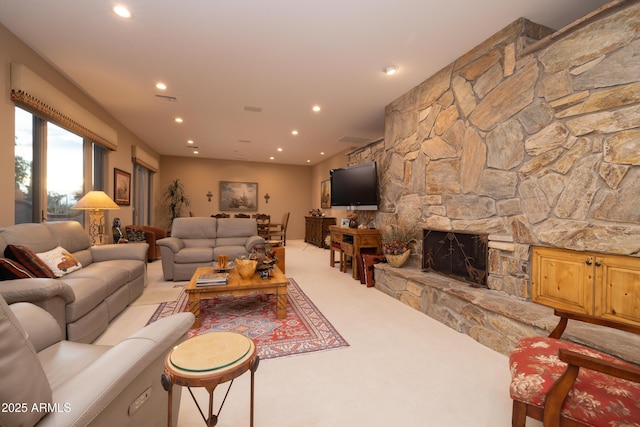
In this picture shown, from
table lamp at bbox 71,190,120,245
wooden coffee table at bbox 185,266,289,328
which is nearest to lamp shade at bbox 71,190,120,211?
table lamp at bbox 71,190,120,245

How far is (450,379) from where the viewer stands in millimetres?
1872

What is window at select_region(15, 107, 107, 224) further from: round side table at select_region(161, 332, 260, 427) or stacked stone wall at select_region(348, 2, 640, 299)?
stacked stone wall at select_region(348, 2, 640, 299)

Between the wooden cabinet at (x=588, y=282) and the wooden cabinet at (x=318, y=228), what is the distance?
5.69 metres

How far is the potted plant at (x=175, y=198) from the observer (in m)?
8.45

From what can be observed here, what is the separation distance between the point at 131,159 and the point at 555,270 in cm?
729

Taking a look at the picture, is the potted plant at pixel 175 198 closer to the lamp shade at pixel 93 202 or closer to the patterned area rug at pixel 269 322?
the lamp shade at pixel 93 202

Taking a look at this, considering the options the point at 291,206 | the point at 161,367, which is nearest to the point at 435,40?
the point at 161,367

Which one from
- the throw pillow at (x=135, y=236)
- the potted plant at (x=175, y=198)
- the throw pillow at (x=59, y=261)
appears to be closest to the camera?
the throw pillow at (x=59, y=261)

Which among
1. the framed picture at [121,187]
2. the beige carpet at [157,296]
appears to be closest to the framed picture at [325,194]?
the framed picture at [121,187]

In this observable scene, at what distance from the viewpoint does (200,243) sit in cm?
464

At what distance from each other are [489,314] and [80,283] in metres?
3.46

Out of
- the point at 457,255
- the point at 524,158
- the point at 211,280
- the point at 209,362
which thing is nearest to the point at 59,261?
the point at 211,280

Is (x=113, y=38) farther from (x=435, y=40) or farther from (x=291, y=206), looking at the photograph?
(x=291, y=206)

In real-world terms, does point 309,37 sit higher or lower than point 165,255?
higher
